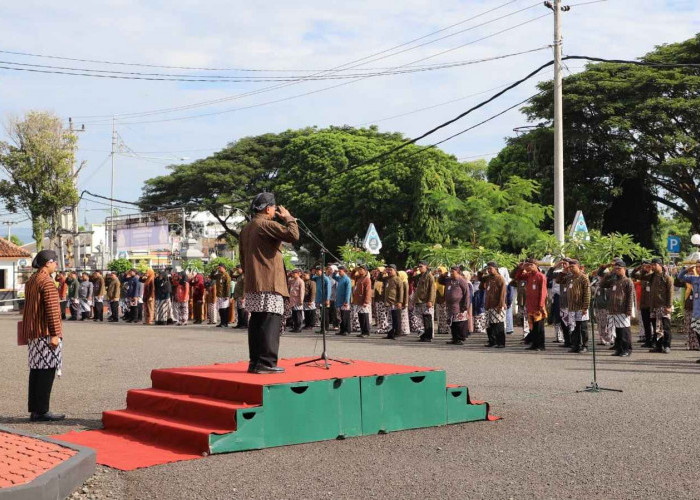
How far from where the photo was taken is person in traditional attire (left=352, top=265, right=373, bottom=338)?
24.1 metres

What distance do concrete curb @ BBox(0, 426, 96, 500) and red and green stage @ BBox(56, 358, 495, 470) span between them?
1.35ft

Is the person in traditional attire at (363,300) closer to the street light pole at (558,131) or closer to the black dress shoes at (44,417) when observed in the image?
the street light pole at (558,131)

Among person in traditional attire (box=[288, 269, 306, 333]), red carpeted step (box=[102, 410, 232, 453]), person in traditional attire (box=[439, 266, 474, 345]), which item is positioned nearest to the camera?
red carpeted step (box=[102, 410, 232, 453])

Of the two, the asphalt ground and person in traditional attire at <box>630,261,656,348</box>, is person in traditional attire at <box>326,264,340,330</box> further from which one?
the asphalt ground

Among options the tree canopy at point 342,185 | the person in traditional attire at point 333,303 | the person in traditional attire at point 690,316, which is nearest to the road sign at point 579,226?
the person in traditional attire at point 690,316

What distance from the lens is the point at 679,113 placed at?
39125mm

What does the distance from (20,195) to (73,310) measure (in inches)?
683

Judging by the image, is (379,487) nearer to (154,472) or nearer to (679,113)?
(154,472)

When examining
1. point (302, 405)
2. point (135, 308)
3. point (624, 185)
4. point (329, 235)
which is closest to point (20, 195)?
point (329, 235)

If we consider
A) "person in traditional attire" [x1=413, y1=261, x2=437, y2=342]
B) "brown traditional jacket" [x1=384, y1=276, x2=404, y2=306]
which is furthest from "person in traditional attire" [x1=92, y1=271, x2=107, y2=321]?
"person in traditional attire" [x1=413, y1=261, x2=437, y2=342]

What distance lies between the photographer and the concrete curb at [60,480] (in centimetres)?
573

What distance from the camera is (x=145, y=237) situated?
6050 cm

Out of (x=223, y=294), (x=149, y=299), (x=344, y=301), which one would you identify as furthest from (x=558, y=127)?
(x=149, y=299)

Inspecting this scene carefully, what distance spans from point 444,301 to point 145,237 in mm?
39717
